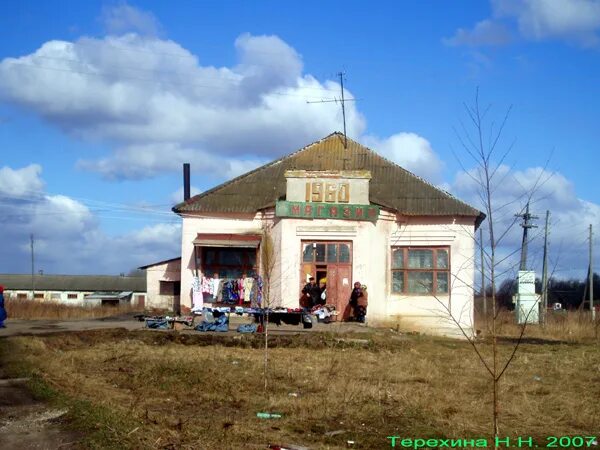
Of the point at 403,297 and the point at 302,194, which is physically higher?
the point at 302,194

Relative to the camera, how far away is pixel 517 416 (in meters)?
9.92

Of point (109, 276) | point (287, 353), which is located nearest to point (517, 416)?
point (287, 353)

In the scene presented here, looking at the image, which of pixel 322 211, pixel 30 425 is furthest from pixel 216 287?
pixel 30 425

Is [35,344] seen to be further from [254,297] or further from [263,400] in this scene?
[254,297]

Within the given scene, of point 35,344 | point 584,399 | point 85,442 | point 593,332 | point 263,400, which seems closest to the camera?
point 85,442

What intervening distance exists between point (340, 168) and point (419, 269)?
6.14 meters

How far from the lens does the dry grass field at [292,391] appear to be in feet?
27.5

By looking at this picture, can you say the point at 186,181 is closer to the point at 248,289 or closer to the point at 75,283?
the point at 248,289

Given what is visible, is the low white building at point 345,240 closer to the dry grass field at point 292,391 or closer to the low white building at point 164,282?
the low white building at point 164,282

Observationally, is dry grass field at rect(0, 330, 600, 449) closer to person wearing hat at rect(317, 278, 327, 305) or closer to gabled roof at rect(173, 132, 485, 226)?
person wearing hat at rect(317, 278, 327, 305)

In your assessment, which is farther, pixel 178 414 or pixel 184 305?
pixel 184 305

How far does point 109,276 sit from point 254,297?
7038cm

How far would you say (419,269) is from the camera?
29.0 metres

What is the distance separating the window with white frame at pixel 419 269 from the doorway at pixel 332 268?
2.37m
